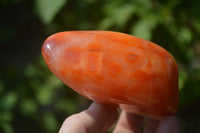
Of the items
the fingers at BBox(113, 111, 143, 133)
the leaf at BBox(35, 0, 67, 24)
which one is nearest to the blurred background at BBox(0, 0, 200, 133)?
the leaf at BBox(35, 0, 67, 24)

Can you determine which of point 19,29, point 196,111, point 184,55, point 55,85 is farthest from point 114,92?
point 19,29

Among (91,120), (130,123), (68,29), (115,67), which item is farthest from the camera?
(68,29)

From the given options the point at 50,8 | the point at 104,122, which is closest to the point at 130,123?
the point at 104,122

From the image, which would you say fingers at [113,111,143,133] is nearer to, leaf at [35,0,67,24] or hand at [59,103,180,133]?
hand at [59,103,180,133]

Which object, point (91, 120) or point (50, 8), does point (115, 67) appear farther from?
point (50, 8)

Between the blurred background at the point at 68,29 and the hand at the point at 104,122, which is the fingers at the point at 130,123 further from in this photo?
the blurred background at the point at 68,29

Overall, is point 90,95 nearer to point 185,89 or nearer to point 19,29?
point 185,89

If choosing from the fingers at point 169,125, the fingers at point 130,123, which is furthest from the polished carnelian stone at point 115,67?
the fingers at point 130,123
